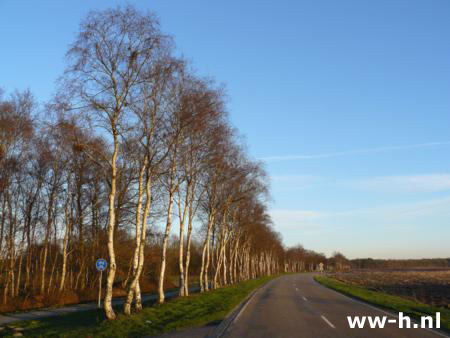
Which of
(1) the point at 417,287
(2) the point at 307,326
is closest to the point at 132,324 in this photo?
(2) the point at 307,326

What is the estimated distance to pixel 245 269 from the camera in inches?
2581

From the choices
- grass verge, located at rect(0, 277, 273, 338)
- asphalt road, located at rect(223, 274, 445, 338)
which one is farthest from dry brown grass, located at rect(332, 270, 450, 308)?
grass verge, located at rect(0, 277, 273, 338)

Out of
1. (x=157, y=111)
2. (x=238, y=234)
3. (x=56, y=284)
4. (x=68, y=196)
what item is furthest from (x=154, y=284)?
(x=157, y=111)

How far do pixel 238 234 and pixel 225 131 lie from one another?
25.4 m

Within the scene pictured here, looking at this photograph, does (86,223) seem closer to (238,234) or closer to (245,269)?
(238,234)

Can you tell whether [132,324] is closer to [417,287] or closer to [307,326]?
[307,326]

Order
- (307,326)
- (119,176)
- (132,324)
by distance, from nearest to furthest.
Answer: (307,326)
(132,324)
(119,176)

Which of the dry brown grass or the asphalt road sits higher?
the asphalt road

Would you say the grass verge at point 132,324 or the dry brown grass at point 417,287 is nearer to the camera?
the grass verge at point 132,324

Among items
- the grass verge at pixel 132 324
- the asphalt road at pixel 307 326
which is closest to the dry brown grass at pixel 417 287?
the asphalt road at pixel 307 326

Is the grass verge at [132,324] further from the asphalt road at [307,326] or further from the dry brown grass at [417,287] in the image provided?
the dry brown grass at [417,287]

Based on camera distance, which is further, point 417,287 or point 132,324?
point 417,287

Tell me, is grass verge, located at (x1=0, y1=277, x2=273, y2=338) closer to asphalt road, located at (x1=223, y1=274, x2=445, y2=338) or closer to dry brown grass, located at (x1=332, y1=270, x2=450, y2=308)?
asphalt road, located at (x1=223, y1=274, x2=445, y2=338)

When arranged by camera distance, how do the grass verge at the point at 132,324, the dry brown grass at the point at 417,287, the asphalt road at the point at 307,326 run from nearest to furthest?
the asphalt road at the point at 307,326, the grass verge at the point at 132,324, the dry brown grass at the point at 417,287
